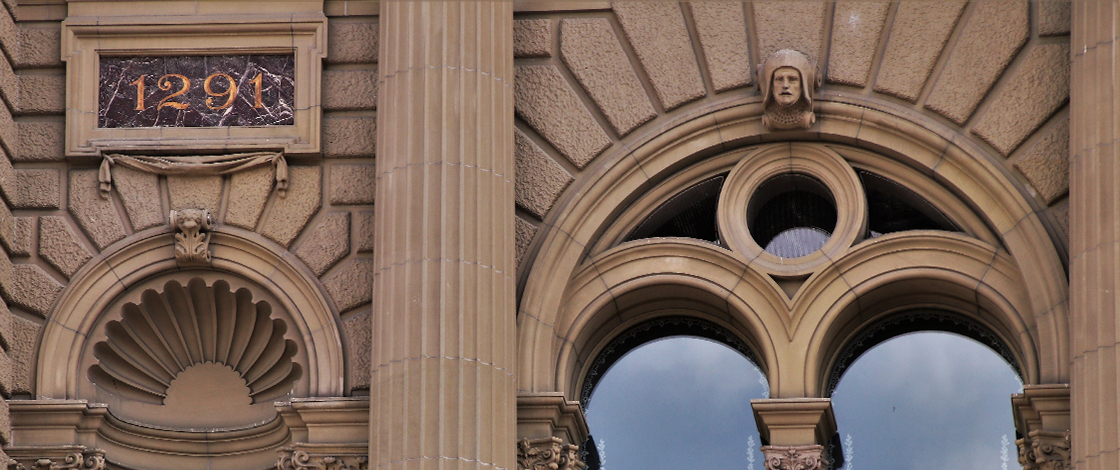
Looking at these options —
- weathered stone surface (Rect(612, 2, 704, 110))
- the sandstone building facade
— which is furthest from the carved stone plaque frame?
weathered stone surface (Rect(612, 2, 704, 110))

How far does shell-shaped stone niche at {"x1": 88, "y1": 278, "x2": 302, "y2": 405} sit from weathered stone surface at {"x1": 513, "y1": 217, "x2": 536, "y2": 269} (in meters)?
2.52

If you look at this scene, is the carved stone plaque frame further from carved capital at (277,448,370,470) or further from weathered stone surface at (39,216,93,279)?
carved capital at (277,448,370,470)

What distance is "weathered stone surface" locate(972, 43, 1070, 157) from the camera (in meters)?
18.2

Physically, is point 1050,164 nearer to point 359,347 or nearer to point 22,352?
point 359,347

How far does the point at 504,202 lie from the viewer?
1778 cm

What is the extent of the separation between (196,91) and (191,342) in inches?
101

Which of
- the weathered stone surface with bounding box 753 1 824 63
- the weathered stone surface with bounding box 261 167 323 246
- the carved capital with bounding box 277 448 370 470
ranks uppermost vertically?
the weathered stone surface with bounding box 753 1 824 63

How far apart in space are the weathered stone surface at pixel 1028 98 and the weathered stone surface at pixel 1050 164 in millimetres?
161

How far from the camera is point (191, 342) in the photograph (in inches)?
756

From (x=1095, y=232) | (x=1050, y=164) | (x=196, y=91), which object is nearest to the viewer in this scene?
(x=1095, y=232)

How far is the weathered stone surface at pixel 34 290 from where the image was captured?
1850 cm

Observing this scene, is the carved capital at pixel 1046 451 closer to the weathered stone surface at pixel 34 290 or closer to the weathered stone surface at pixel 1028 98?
the weathered stone surface at pixel 1028 98

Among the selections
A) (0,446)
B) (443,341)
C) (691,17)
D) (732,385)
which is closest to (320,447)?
(443,341)

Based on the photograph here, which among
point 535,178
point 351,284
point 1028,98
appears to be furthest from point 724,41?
point 351,284
